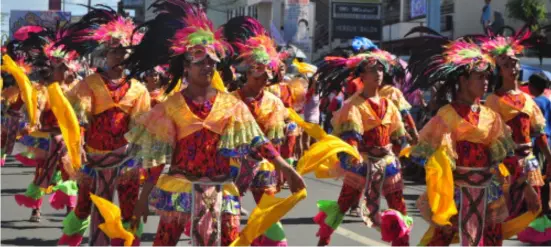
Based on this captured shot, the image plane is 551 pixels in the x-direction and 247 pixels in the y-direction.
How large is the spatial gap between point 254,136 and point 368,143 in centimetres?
325

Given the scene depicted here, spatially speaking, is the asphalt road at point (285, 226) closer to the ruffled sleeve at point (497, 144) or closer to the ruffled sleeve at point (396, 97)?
the ruffled sleeve at point (396, 97)

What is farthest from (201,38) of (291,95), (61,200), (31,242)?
(291,95)

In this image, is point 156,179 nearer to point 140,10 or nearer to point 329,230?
point 329,230

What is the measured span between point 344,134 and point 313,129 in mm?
1854

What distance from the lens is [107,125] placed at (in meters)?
8.88

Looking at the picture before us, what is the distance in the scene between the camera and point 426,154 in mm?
7891

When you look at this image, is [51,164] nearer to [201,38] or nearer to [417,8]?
[201,38]

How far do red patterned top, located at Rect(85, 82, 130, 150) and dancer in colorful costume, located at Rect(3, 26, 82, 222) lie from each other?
1637mm

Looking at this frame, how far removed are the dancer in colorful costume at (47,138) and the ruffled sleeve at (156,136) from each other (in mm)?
3715

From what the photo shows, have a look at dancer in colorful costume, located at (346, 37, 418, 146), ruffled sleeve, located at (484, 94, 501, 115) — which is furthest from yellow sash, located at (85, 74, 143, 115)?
ruffled sleeve, located at (484, 94, 501, 115)

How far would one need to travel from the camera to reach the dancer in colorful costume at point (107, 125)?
346 inches

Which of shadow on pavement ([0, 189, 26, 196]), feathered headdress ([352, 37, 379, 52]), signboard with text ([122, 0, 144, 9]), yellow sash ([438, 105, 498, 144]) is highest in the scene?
signboard with text ([122, 0, 144, 9])

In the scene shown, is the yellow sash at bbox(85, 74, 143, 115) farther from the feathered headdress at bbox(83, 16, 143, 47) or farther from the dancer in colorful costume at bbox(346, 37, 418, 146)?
the dancer in colorful costume at bbox(346, 37, 418, 146)

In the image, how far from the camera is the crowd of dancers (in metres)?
6.74
